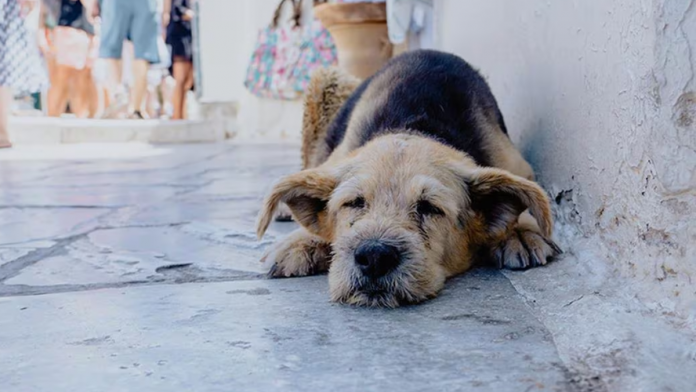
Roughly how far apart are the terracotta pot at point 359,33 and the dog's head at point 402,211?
4715 millimetres

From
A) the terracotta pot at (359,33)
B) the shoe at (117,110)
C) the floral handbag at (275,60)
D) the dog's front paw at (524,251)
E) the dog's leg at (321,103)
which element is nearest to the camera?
the dog's front paw at (524,251)

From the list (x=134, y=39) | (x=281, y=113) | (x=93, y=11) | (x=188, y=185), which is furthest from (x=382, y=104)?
(x=93, y=11)

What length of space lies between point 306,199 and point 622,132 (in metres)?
1.18

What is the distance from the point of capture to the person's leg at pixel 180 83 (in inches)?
534

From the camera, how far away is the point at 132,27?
37.0ft

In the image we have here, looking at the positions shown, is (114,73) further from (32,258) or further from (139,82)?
(32,258)

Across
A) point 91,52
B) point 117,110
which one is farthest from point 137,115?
point 117,110

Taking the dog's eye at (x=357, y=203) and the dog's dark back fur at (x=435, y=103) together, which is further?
the dog's dark back fur at (x=435, y=103)

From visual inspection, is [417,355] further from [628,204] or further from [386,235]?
[628,204]

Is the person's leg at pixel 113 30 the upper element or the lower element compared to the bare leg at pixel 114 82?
upper

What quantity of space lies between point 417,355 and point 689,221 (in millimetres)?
748

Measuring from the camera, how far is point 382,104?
3.46 m

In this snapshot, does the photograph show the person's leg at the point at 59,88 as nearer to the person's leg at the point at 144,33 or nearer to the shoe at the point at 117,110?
the shoe at the point at 117,110

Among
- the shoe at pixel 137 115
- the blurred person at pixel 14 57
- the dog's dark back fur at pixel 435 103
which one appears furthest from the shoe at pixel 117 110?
the dog's dark back fur at pixel 435 103
